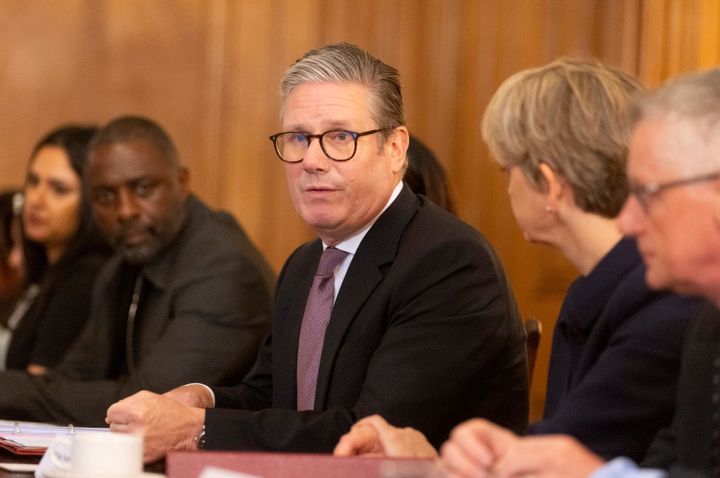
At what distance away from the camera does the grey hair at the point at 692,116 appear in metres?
1.69

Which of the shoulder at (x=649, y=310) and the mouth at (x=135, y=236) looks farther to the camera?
Answer: the mouth at (x=135, y=236)

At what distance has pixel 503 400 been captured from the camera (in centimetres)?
271

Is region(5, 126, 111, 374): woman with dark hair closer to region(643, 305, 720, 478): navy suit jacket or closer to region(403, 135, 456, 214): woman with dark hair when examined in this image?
region(403, 135, 456, 214): woman with dark hair

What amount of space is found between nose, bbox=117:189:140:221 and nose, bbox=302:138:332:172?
1.56 metres

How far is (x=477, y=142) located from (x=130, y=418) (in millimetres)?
3364

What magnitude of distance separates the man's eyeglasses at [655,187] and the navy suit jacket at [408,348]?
0.89m

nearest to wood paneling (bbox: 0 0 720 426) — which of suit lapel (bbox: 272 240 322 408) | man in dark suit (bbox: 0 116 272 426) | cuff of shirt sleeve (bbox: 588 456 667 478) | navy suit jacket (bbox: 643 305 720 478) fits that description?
man in dark suit (bbox: 0 116 272 426)

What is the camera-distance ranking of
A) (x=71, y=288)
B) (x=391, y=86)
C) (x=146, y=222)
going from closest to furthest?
1. (x=391, y=86)
2. (x=146, y=222)
3. (x=71, y=288)

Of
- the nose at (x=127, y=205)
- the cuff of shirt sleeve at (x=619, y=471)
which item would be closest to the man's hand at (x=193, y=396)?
the cuff of shirt sleeve at (x=619, y=471)

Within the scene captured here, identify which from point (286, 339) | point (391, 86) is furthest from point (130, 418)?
point (391, 86)

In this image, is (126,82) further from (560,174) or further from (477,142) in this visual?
(560,174)

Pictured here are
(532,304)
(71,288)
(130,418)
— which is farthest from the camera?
(532,304)

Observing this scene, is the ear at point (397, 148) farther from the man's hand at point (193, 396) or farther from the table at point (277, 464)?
the table at point (277, 464)

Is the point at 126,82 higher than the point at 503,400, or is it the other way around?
the point at 126,82
